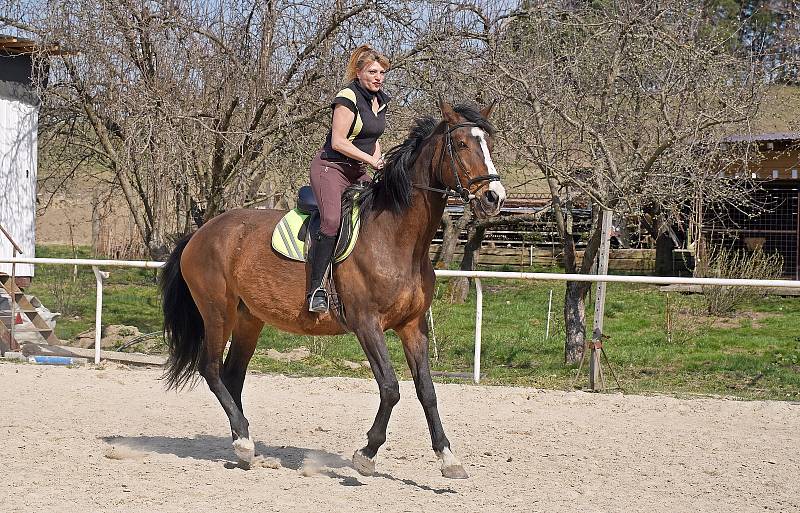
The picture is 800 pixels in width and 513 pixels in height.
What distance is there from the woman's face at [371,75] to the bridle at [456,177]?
64cm

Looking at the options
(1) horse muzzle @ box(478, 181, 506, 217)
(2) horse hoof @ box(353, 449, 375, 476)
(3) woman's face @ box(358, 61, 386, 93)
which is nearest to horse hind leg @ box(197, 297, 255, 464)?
(2) horse hoof @ box(353, 449, 375, 476)

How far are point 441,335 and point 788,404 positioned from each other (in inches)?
207

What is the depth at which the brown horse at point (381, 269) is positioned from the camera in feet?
19.6

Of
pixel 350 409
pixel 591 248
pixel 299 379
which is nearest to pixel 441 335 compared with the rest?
pixel 591 248

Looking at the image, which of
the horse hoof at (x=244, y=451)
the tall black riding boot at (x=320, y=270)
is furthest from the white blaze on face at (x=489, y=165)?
the horse hoof at (x=244, y=451)

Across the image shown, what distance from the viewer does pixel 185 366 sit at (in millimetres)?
7520

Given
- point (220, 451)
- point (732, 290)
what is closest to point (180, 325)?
point (220, 451)

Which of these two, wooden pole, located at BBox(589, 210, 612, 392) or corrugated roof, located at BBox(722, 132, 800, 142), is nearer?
wooden pole, located at BBox(589, 210, 612, 392)

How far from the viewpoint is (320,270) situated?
6355 mm

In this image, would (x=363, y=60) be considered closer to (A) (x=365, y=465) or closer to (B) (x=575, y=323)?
(A) (x=365, y=465)

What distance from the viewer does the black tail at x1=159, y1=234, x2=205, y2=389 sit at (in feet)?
24.6

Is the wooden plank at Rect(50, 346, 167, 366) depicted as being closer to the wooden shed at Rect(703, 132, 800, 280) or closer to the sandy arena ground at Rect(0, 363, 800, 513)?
the sandy arena ground at Rect(0, 363, 800, 513)

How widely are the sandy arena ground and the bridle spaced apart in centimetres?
177

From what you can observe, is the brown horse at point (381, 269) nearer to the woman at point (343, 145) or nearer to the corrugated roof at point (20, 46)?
the woman at point (343, 145)
